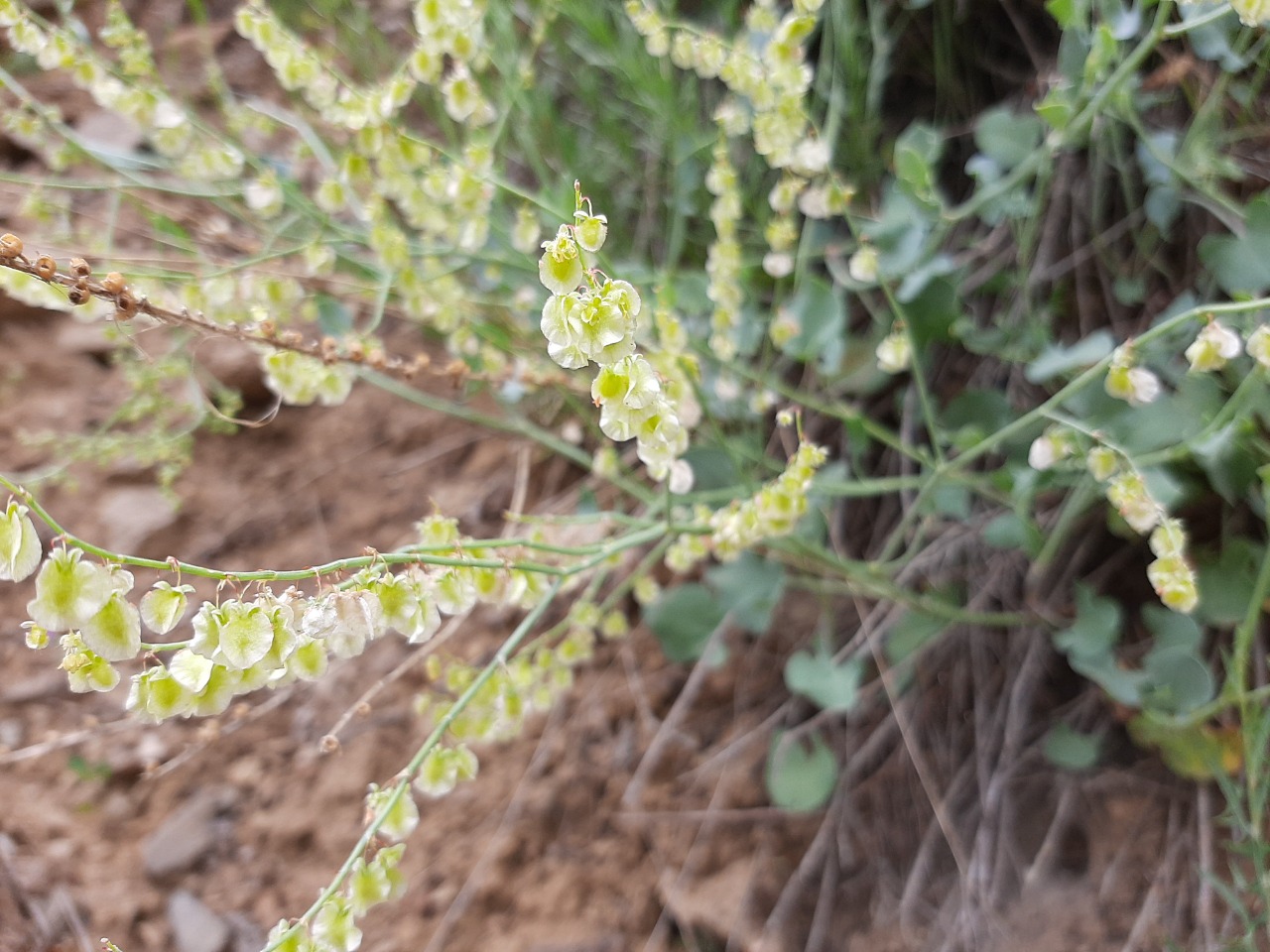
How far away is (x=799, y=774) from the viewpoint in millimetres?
951

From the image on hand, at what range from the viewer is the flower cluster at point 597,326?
0.41 metres

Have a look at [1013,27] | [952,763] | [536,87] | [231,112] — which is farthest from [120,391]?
[1013,27]

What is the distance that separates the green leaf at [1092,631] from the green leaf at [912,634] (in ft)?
0.43

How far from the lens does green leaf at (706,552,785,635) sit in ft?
3.09

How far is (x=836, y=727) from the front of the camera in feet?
3.52

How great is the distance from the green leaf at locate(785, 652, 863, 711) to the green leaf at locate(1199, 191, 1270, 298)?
0.54 metres

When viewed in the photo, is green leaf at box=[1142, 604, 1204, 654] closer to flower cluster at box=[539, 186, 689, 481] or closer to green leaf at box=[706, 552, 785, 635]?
green leaf at box=[706, 552, 785, 635]

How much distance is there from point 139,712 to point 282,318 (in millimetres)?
539

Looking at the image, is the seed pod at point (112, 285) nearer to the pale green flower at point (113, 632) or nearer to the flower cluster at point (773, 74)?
the pale green flower at point (113, 632)

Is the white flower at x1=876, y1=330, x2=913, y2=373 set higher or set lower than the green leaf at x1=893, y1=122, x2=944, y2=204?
lower

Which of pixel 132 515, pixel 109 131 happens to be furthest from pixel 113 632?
pixel 109 131

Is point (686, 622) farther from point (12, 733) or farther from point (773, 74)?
point (12, 733)

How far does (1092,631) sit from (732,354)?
481mm

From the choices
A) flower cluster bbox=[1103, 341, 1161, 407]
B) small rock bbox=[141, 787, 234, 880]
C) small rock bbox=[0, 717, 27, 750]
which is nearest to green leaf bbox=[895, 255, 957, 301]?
flower cluster bbox=[1103, 341, 1161, 407]
